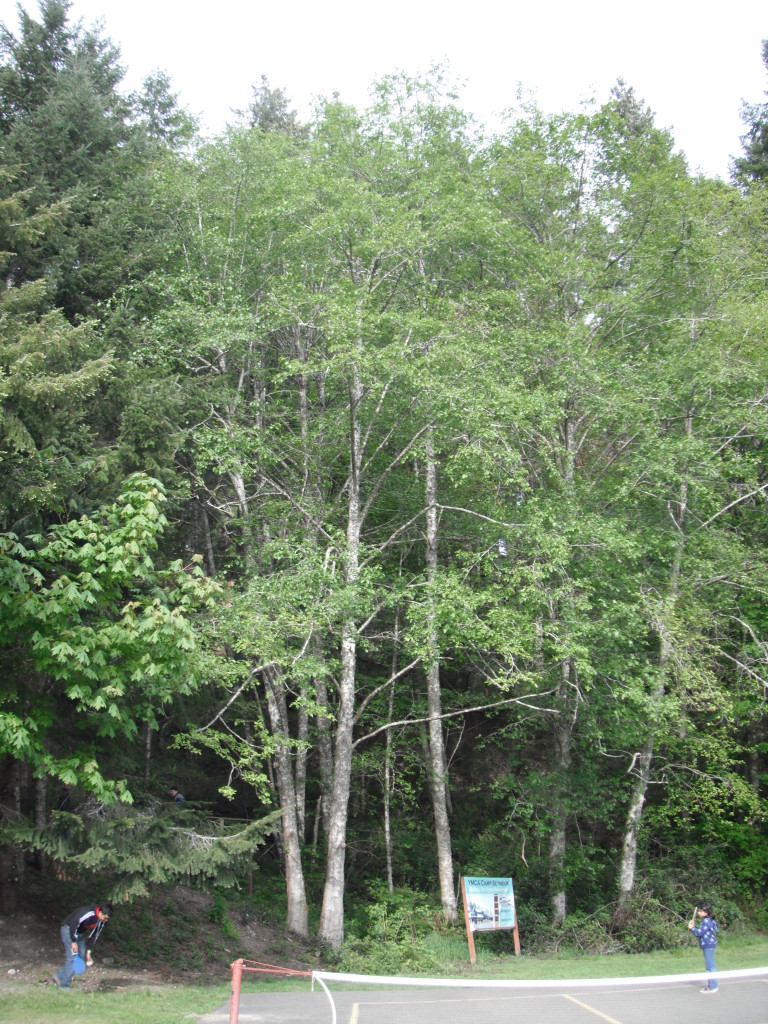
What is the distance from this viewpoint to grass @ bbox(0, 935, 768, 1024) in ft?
28.4

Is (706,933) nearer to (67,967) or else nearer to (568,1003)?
(568,1003)

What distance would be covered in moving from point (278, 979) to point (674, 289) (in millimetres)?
15300

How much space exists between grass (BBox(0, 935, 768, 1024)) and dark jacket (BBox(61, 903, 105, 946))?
2.32 ft

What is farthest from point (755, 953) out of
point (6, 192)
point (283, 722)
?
point (6, 192)

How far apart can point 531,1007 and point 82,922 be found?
5.69 metres

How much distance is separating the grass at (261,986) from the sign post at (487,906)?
0.53 meters

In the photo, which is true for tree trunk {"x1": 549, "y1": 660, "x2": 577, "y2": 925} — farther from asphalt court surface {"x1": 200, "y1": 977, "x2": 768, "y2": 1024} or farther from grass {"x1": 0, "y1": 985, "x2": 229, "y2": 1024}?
grass {"x1": 0, "y1": 985, "x2": 229, "y2": 1024}

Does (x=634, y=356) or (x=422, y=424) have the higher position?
(x=634, y=356)

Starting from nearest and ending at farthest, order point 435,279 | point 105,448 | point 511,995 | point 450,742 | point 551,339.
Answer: point 511,995 → point 105,448 → point 551,339 → point 435,279 → point 450,742

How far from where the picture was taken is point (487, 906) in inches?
534

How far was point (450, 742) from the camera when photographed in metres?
21.2

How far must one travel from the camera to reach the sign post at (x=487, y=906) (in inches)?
526

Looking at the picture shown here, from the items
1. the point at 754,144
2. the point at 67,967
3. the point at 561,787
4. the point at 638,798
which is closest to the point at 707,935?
the point at 561,787

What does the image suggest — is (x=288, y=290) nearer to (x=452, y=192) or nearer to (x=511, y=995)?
(x=452, y=192)
